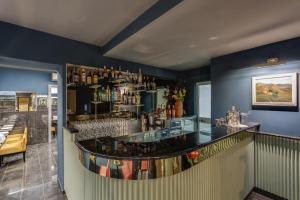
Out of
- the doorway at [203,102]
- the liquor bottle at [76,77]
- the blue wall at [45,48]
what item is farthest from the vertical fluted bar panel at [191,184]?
the doorway at [203,102]

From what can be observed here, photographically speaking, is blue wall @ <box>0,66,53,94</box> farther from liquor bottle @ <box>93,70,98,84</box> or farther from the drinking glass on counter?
the drinking glass on counter

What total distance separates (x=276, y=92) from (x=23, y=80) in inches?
282

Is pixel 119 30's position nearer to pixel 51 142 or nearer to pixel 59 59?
pixel 59 59

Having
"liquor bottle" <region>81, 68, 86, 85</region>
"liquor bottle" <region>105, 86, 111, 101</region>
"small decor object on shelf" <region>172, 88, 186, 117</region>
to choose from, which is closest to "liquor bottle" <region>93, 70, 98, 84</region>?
"liquor bottle" <region>81, 68, 86, 85</region>

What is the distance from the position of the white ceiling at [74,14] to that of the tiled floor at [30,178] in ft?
8.45

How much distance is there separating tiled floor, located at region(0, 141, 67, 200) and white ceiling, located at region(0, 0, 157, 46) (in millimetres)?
2577

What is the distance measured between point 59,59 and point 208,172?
2694 millimetres

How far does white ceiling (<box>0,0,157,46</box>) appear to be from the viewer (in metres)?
1.81

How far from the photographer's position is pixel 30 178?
10.5 ft

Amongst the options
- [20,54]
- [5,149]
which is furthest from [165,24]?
[5,149]

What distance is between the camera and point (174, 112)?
4797 millimetres

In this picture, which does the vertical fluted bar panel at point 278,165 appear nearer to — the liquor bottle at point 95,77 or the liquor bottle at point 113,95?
the liquor bottle at point 113,95

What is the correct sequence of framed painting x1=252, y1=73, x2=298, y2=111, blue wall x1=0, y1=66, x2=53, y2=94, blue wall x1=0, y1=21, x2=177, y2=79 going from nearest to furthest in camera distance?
1. blue wall x1=0, y1=21, x2=177, y2=79
2. framed painting x1=252, y1=73, x2=298, y2=111
3. blue wall x1=0, y1=66, x2=53, y2=94

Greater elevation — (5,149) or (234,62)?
(234,62)
